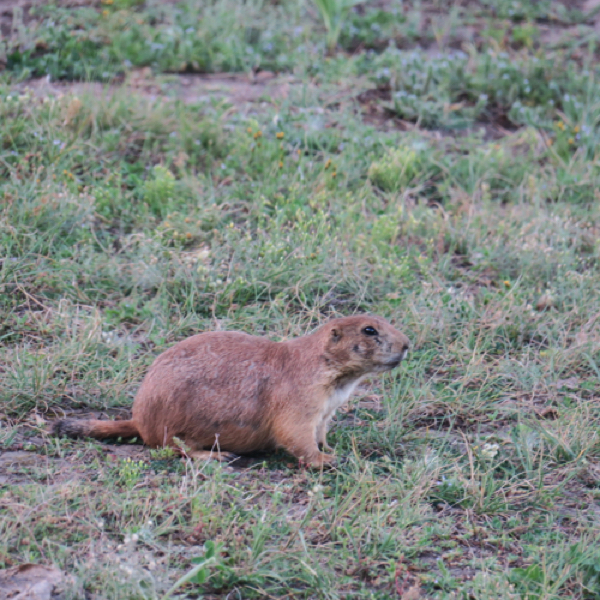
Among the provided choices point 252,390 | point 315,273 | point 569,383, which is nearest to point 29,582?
point 252,390

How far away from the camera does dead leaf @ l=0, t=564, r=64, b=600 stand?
3352 millimetres

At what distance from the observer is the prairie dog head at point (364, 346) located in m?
4.61

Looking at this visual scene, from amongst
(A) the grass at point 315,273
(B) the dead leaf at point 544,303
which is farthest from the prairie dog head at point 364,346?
(B) the dead leaf at point 544,303

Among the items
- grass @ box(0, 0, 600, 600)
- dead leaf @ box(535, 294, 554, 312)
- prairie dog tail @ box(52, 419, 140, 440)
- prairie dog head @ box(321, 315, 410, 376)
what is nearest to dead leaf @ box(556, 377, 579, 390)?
grass @ box(0, 0, 600, 600)

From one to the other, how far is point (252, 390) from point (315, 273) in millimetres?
1732

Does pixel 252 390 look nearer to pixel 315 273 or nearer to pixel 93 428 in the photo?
pixel 93 428

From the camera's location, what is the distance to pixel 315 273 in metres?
6.09

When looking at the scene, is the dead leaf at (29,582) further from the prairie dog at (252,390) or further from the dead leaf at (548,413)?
the dead leaf at (548,413)

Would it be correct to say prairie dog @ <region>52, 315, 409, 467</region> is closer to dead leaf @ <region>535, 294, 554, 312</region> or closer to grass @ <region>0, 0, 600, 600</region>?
grass @ <region>0, 0, 600, 600</region>

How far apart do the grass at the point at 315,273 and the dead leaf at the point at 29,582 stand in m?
0.07

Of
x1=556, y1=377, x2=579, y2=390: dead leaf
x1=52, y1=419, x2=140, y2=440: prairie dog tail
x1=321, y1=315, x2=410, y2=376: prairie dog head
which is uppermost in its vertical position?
x1=321, y1=315, x2=410, y2=376: prairie dog head

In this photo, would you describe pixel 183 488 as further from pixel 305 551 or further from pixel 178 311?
pixel 178 311

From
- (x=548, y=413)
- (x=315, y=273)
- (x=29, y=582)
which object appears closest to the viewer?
(x=29, y=582)

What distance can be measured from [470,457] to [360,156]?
3789 millimetres
